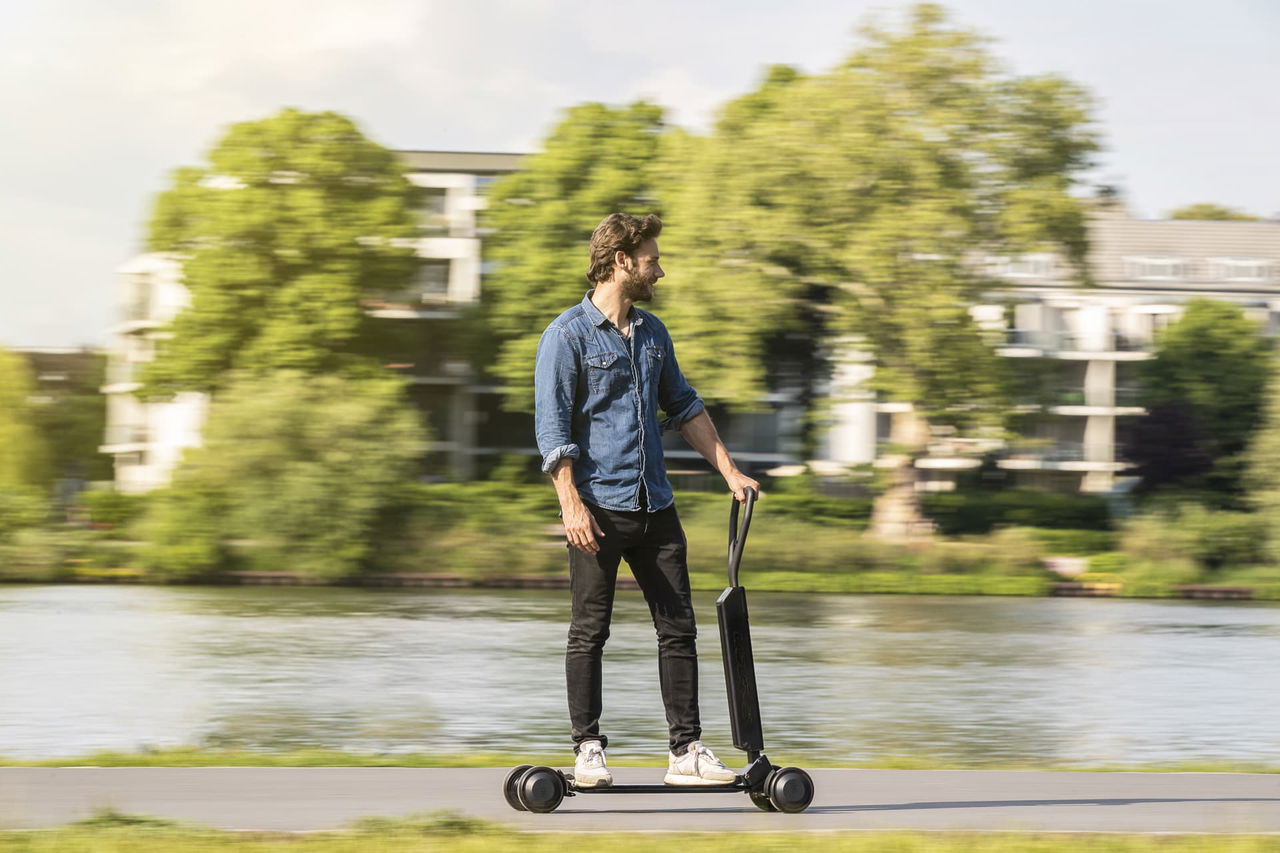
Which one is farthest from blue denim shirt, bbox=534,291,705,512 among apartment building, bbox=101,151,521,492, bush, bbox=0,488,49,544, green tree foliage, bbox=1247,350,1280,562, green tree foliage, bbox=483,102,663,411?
green tree foliage, bbox=483,102,663,411

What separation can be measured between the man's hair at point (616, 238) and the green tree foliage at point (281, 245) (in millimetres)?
42612

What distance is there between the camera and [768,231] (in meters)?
40.3

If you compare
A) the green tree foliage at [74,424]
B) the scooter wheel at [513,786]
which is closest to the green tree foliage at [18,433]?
the green tree foliage at [74,424]

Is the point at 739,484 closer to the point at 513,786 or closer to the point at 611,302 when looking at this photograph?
the point at 611,302

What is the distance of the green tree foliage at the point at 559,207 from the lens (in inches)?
2092

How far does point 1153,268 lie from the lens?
8394 centimetres

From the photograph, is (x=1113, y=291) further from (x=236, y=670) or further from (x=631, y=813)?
(x=631, y=813)

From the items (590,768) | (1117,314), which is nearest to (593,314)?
(590,768)

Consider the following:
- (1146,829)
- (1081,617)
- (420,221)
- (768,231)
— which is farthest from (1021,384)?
(1146,829)

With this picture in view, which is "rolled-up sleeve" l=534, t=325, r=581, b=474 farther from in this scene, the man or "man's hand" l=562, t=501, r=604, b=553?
"man's hand" l=562, t=501, r=604, b=553

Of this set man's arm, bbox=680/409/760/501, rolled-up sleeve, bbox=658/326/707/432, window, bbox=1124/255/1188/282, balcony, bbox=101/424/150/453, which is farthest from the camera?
window, bbox=1124/255/1188/282

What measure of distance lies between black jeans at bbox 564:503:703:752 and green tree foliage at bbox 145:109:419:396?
42633 mm

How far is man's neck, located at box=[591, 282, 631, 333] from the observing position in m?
6.32

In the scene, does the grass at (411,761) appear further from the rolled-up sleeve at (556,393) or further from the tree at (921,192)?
the tree at (921,192)
